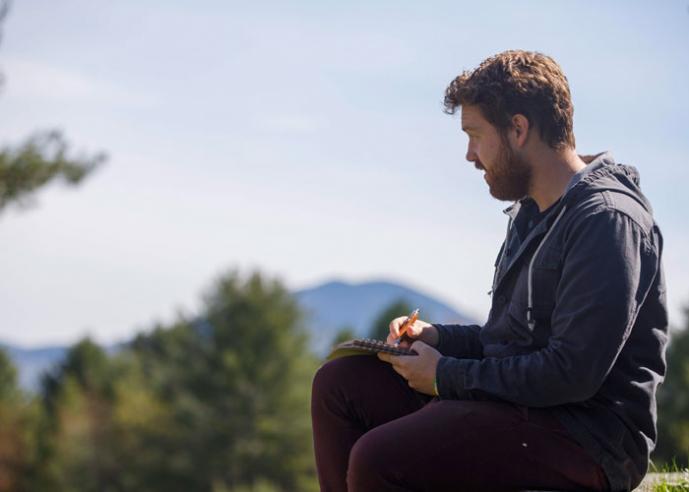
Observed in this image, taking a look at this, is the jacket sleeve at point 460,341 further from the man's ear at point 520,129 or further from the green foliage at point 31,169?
the green foliage at point 31,169

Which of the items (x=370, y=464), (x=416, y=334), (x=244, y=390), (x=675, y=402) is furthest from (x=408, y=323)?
(x=244, y=390)

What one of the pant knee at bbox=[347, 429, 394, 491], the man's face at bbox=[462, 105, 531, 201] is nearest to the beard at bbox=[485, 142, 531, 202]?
the man's face at bbox=[462, 105, 531, 201]

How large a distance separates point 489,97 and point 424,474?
1406mm

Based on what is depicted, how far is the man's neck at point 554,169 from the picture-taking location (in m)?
3.82

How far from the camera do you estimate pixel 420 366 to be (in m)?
3.73

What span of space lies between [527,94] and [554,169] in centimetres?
30

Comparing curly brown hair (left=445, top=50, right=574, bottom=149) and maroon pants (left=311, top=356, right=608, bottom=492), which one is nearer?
maroon pants (left=311, top=356, right=608, bottom=492)

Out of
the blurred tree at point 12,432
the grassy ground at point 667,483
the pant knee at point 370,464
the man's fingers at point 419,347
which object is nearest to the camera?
the pant knee at point 370,464

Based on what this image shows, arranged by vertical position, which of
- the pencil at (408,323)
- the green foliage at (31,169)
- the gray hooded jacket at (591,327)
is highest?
the gray hooded jacket at (591,327)

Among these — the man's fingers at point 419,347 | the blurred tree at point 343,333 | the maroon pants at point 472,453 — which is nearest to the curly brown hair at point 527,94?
the man's fingers at point 419,347

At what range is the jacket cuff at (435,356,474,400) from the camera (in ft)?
11.8

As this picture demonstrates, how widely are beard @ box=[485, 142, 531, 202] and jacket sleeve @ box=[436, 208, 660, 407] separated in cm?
40

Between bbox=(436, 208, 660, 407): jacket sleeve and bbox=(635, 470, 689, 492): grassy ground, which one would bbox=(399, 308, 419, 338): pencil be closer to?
bbox=(436, 208, 660, 407): jacket sleeve

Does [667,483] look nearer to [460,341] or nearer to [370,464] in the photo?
[460,341]
